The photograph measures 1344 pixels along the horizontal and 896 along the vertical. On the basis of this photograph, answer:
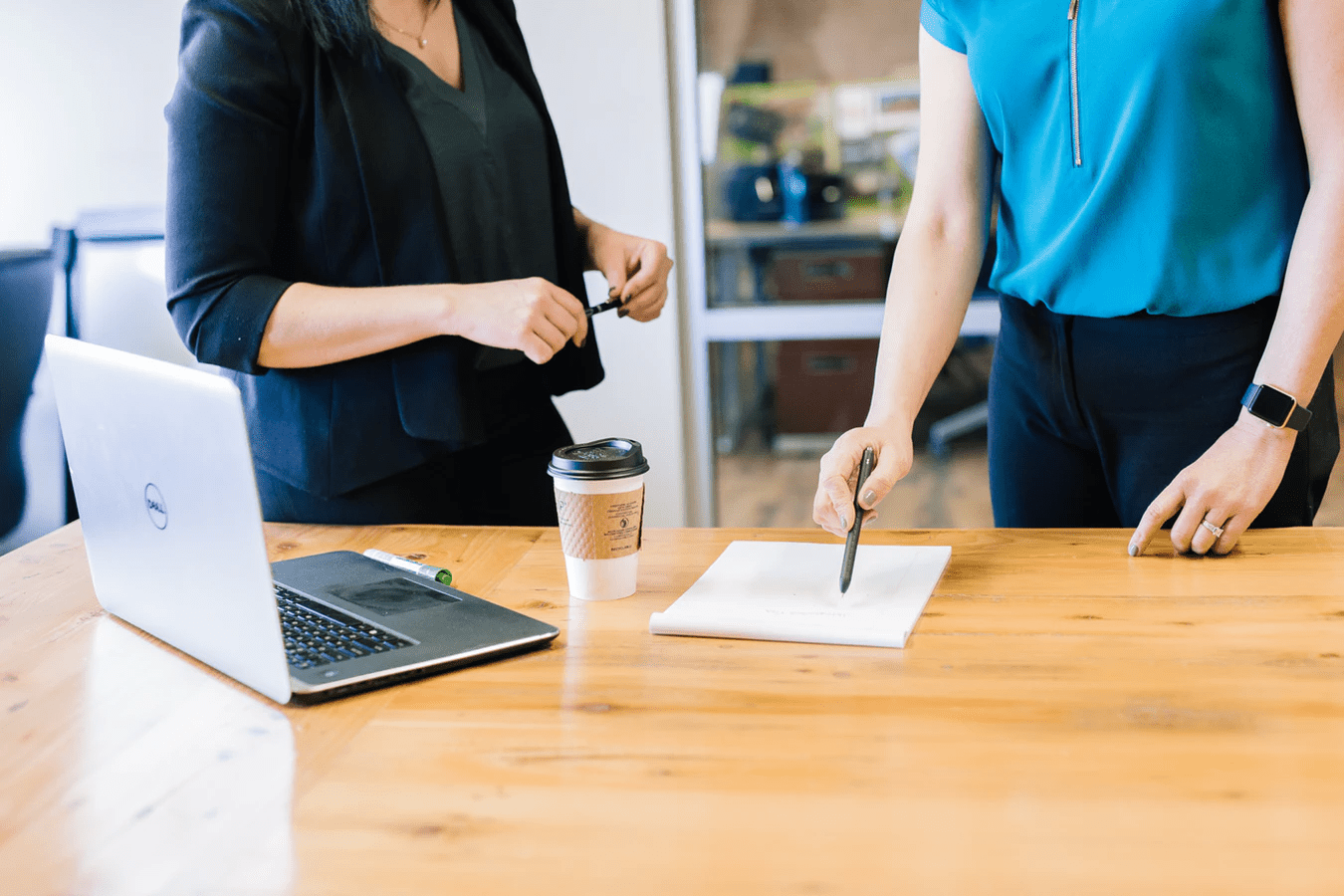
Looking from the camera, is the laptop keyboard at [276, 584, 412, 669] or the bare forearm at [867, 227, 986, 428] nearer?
the laptop keyboard at [276, 584, 412, 669]

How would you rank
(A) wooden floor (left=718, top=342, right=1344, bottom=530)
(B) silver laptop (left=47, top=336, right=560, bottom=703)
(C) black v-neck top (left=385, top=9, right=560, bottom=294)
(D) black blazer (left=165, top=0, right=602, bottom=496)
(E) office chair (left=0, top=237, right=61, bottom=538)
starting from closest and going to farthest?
(B) silver laptop (left=47, top=336, right=560, bottom=703) < (D) black blazer (left=165, top=0, right=602, bottom=496) < (C) black v-neck top (left=385, top=9, right=560, bottom=294) < (E) office chair (left=0, top=237, right=61, bottom=538) < (A) wooden floor (left=718, top=342, right=1344, bottom=530)

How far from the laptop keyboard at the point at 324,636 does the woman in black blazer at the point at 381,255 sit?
38cm

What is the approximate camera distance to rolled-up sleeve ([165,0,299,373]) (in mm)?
1242

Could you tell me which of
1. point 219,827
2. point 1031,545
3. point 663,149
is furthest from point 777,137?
point 219,827

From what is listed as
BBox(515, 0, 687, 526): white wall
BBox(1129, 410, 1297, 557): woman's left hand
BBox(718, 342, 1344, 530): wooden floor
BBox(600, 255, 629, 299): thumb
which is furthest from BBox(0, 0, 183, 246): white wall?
BBox(1129, 410, 1297, 557): woman's left hand

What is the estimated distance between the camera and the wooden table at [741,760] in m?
0.64

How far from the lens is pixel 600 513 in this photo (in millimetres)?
1049

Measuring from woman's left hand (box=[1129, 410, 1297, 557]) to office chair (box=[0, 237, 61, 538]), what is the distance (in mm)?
2647

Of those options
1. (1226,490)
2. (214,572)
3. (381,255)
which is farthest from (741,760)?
(381,255)

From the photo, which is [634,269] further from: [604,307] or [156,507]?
[156,507]

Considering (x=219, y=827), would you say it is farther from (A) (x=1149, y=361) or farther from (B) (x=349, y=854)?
(A) (x=1149, y=361)

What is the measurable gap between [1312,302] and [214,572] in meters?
1.02

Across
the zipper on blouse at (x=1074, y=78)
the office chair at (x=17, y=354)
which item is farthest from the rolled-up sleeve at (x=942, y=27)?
the office chair at (x=17, y=354)

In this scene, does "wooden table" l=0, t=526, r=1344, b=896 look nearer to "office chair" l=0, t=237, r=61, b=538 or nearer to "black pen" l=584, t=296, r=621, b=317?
"black pen" l=584, t=296, r=621, b=317
